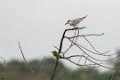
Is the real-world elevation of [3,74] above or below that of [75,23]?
below

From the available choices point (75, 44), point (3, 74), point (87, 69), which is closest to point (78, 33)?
point (75, 44)

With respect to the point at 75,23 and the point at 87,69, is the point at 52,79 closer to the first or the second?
the point at 75,23

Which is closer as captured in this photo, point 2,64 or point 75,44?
point 75,44

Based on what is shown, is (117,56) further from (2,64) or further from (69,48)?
(2,64)

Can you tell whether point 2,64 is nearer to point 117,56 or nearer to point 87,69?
point 87,69

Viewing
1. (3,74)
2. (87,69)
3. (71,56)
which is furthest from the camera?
(3,74)

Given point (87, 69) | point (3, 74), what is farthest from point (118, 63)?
point (3, 74)

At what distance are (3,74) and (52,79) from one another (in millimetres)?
369

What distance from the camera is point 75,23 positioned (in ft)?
3.00

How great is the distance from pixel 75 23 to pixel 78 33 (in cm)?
5

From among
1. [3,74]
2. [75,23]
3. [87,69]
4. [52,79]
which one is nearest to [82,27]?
[75,23]

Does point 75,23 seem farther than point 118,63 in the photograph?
No

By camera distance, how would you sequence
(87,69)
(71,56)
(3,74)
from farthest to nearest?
(3,74) → (87,69) → (71,56)

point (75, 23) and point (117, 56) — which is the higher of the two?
point (75, 23)
